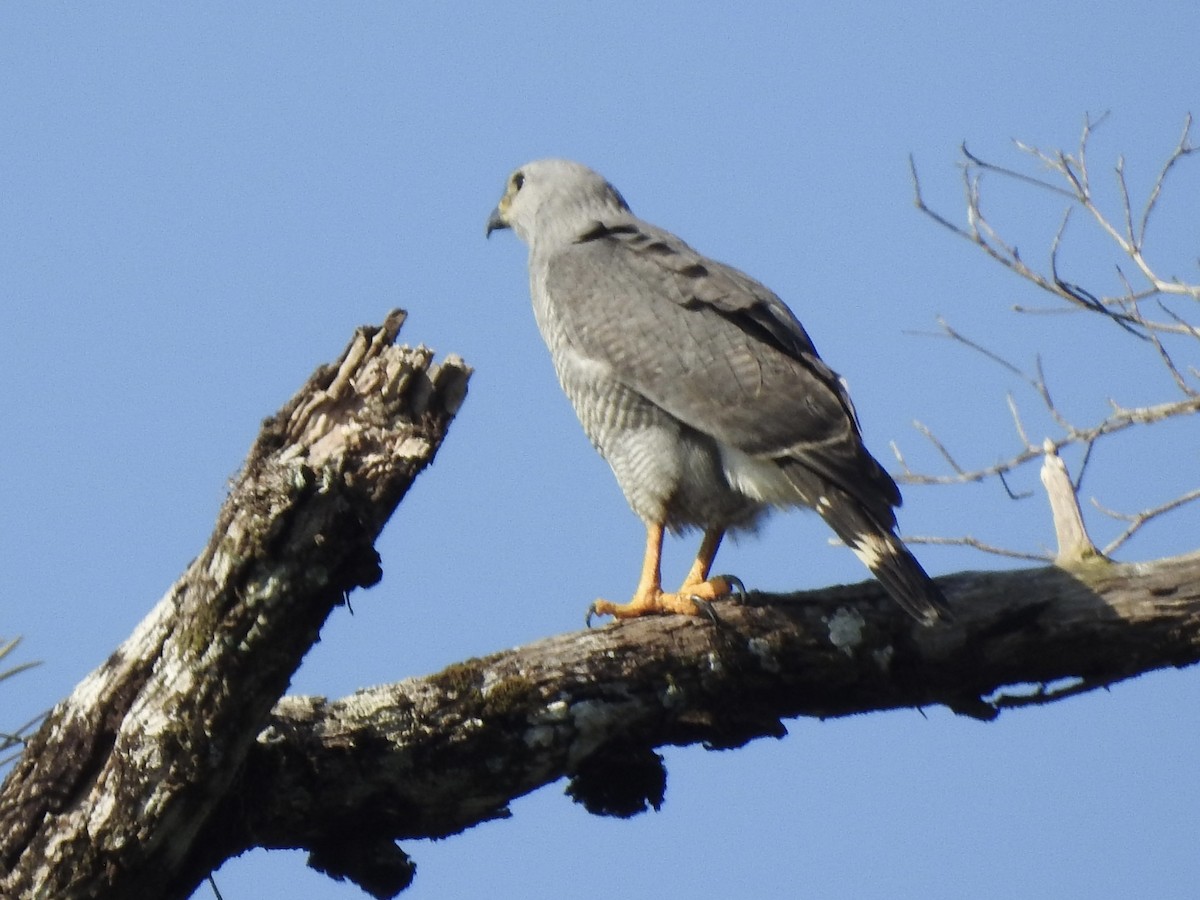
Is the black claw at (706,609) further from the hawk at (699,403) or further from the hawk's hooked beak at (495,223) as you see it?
the hawk's hooked beak at (495,223)

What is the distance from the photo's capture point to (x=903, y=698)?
14.2 feet

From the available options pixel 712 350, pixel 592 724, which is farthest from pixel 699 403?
pixel 592 724

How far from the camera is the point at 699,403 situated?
496 cm

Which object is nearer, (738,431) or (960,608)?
(960,608)

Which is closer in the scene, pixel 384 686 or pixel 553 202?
pixel 384 686

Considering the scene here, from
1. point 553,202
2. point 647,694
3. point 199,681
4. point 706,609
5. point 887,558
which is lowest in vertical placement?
point 199,681

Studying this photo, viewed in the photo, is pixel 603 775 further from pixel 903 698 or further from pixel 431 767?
pixel 903 698

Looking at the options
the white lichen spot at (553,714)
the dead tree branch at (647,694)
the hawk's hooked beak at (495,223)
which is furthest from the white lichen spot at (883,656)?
the hawk's hooked beak at (495,223)

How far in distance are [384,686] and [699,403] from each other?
65.1 inches

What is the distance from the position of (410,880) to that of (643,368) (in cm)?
197

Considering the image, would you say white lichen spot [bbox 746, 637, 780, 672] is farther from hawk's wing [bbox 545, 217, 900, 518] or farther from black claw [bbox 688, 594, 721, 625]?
hawk's wing [bbox 545, 217, 900, 518]

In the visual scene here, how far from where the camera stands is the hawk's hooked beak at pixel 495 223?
697 cm

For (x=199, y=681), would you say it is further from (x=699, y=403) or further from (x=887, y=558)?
(x=699, y=403)

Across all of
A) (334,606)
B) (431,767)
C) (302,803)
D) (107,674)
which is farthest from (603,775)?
(107,674)
